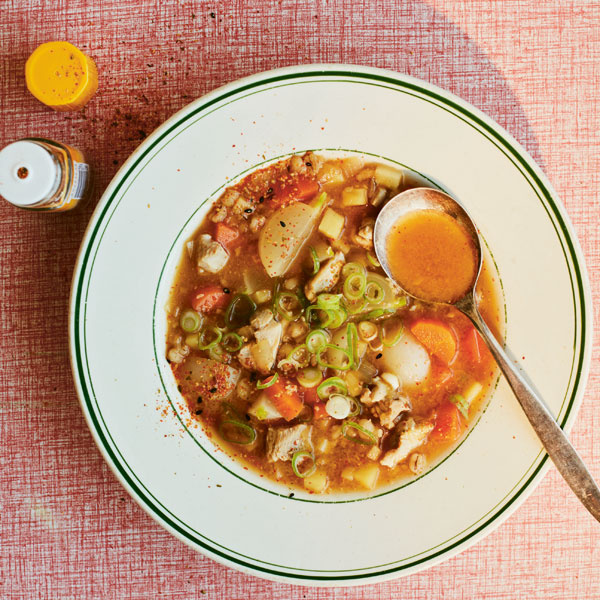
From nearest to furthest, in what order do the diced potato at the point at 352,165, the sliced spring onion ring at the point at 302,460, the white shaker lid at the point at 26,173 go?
the white shaker lid at the point at 26,173 < the diced potato at the point at 352,165 < the sliced spring onion ring at the point at 302,460

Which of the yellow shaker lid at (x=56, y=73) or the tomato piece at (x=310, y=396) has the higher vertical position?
the yellow shaker lid at (x=56, y=73)

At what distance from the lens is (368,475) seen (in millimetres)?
2664

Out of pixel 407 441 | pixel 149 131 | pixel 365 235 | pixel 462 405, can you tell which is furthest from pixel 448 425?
pixel 149 131

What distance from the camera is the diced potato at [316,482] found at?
2664mm

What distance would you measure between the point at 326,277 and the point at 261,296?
36 cm

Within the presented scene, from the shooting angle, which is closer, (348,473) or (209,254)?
(209,254)

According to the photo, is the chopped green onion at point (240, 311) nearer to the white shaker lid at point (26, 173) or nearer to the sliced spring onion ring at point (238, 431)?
the sliced spring onion ring at point (238, 431)

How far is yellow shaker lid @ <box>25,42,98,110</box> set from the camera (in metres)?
2.56

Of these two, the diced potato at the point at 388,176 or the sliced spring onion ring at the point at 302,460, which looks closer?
the diced potato at the point at 388,176

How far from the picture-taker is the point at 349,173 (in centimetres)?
260

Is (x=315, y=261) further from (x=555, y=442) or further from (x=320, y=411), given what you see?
(x=555, y=442)

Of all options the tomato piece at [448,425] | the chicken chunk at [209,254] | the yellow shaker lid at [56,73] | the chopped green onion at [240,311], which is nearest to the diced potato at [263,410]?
the chopped green onion at [240,311]

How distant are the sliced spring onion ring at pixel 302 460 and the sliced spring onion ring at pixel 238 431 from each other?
25 centimetres

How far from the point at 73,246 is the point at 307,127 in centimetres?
136
